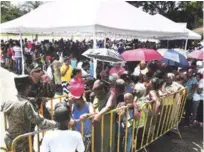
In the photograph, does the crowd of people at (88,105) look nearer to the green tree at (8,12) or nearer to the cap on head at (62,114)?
the cap on head at (62,114)

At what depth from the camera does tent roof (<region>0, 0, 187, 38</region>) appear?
6258mm

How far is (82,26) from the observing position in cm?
620

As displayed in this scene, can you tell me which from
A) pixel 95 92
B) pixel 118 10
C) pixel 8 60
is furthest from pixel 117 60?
pixel 8 60

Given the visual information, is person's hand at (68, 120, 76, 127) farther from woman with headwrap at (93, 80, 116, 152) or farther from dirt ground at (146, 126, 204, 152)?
dirt ground at (146, 126, 204, 152)

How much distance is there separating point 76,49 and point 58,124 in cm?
1678

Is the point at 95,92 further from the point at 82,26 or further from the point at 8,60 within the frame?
the point at 8,60

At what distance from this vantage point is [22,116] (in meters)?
2.95

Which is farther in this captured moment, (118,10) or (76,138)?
(118,10)

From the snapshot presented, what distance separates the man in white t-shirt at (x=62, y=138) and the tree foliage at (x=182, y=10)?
3613cm

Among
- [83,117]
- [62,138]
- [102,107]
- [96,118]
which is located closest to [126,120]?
[102,107]

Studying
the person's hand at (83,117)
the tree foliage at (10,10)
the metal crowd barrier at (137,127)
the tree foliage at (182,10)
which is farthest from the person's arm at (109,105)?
the tree foliage at (10,10)

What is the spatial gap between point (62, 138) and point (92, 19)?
396 cm

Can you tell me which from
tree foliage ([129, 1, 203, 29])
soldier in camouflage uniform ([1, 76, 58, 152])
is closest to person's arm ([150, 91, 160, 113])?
soldier in camouflage uniform ([1, 76, 58, 152])

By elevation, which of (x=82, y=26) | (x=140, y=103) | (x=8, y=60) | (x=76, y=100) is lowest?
(x=8, y=60)
